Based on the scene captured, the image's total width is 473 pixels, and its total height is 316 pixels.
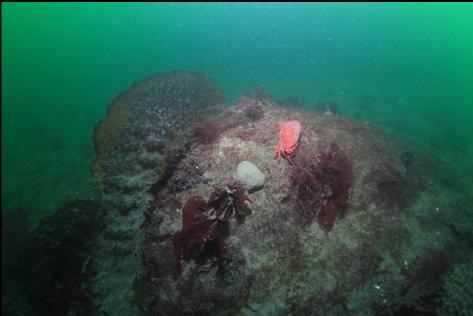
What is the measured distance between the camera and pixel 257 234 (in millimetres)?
5672

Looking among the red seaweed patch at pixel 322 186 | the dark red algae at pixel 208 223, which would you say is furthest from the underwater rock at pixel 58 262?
the red seaweed patch at pixel 322 186

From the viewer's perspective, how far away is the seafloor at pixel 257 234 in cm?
512

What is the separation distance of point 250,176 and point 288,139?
4.94 ft

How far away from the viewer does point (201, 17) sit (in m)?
137

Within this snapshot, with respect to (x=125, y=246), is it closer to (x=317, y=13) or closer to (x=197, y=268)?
(x=197, y=268)

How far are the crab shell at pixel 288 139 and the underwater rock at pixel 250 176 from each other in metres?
0.85

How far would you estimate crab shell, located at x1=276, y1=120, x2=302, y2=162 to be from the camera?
262 inches

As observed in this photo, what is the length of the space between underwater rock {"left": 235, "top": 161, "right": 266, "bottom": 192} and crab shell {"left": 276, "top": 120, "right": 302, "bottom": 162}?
85 centimetres

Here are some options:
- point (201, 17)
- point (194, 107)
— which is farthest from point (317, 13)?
point (194, 107)

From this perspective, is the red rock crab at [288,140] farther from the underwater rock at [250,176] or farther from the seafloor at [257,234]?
the underwater rock at [250,176]

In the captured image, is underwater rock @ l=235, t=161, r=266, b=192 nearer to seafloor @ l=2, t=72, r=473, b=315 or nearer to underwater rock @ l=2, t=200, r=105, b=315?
seafloor @ l=2, t=72, r=473, b=315

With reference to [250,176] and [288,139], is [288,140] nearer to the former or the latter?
[288,139]

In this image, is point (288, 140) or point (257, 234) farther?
point (288, 140)

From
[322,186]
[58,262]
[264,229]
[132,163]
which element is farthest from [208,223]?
[58,262]
